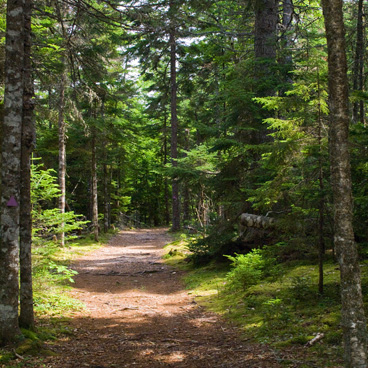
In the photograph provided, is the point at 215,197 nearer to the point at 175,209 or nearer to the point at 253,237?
the point at 253,237

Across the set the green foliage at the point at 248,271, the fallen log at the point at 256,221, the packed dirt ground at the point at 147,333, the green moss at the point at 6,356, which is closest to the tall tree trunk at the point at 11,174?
the green moss at the point at 6,356

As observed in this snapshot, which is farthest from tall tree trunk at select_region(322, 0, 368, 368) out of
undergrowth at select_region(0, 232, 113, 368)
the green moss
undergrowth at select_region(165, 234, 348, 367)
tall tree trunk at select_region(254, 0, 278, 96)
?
tall tree trunk at select_region(254, 0, 278, 96)

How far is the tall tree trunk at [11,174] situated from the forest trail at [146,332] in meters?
0.93

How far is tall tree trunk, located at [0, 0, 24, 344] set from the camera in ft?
16.4

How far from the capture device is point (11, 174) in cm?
506

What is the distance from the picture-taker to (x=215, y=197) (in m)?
13.0

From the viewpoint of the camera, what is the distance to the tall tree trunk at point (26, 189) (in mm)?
5609

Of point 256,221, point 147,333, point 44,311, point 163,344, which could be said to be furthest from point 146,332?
point 256,221

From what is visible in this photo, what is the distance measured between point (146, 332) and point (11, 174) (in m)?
3.67

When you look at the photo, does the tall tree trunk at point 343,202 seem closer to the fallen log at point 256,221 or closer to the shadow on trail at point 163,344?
the shadow on trail at point 163,344

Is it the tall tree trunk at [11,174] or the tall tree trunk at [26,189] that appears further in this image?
the tall tree trunk at [26,189]

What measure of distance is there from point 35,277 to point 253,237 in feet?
20.0

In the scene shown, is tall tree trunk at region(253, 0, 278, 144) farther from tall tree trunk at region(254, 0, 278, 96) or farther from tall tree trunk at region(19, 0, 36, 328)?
tall tree trunk at region(19, 0, 36, 328)

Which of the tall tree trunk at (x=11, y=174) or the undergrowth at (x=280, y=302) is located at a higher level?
the tall tree trunk at (x=11, y=174)
